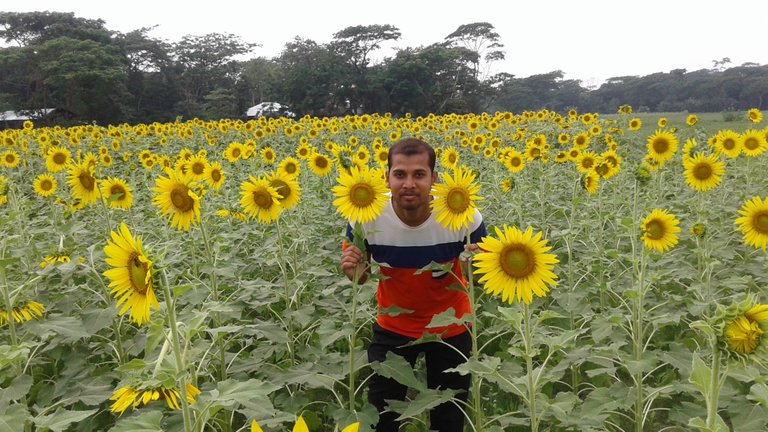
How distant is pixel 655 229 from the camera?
321 centimetres

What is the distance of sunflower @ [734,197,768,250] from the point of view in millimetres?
3453

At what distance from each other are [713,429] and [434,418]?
1.63 meters

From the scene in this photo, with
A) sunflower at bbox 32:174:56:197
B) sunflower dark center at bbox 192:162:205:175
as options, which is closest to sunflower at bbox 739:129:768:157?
sunflower dark center at bbox 192:162:205:175

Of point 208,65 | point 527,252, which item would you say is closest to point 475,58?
point 208,65

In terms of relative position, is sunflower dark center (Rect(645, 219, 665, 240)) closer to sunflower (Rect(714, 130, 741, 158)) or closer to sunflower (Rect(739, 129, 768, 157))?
sunflower (Rect(739, 129, 768, 157))

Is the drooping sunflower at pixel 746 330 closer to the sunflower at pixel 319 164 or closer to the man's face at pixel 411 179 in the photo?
the man's face at pixel 411 179

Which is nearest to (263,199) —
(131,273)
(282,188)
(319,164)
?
(282,188)

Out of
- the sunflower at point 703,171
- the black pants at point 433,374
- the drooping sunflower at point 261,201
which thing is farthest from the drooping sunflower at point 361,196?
the sunflower at point 703,171

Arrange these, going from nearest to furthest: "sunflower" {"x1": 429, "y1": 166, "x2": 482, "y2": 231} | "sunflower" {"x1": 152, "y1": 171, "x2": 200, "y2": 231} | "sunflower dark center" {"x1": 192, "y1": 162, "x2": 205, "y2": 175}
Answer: "sunflower" {"x1": 429, "y1": 166, "x2": 482, "y2": 231}
"sunflower" {"x1": 152, "y1": 171, "x2": 200, "y2": 231}
"sunflower dark center" {"x1": 192, "y1": 162, "x2": 205, "y2": 175}

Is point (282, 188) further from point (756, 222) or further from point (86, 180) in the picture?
point (756, 222)

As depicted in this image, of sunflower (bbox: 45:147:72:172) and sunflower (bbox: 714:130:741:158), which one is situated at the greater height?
sunflower (bbox: 45:147:72:172)

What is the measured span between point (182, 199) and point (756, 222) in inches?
150

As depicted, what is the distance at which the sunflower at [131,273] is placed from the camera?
1.55 metres

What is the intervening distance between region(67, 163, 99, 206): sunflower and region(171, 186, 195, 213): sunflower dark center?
1371 millimetres
